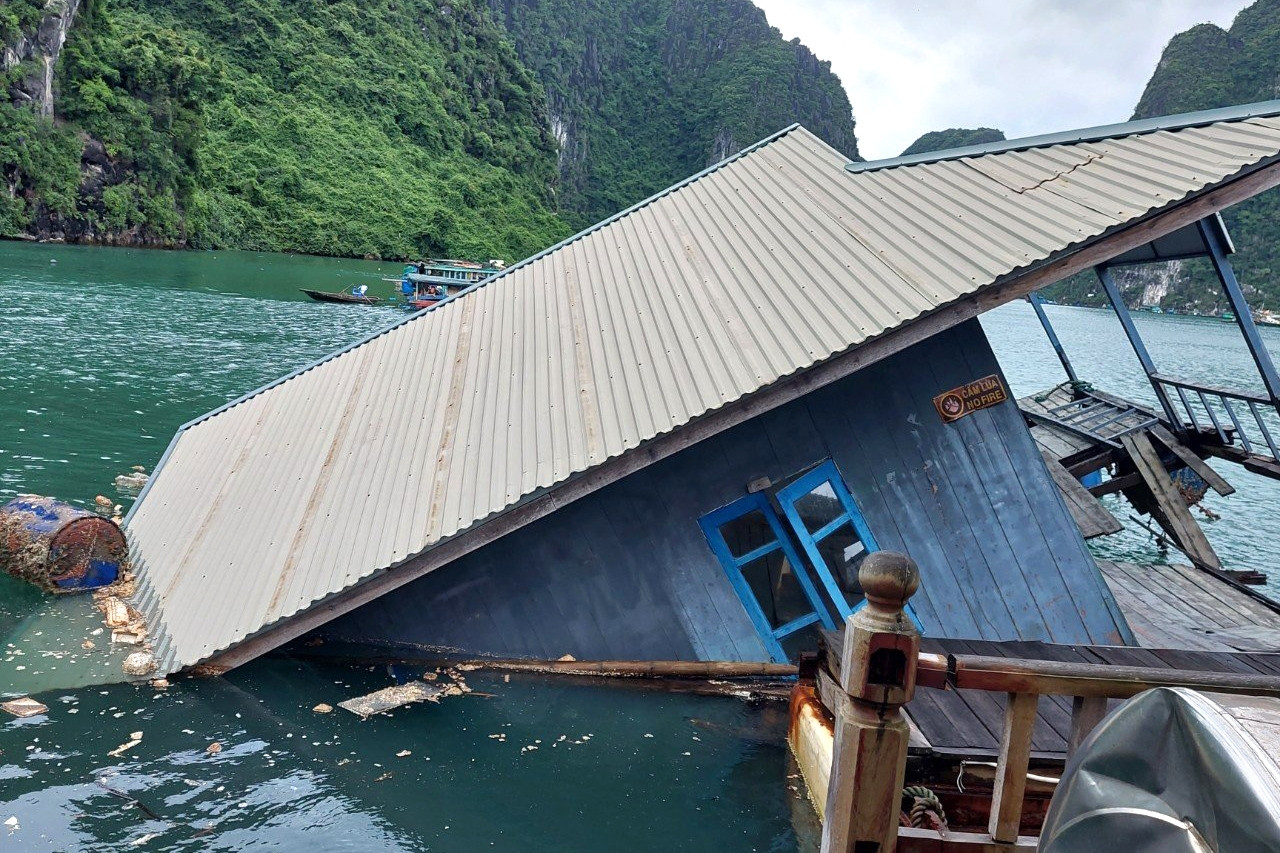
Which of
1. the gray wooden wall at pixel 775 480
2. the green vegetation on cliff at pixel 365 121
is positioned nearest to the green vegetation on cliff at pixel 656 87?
the green vegetation on cliff at pixel 365 121

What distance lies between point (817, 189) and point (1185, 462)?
6.74 m

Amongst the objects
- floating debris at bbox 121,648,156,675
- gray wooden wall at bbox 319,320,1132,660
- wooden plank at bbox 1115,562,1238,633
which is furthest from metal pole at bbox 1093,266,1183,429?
floating debris at bbox 121,648,156,675

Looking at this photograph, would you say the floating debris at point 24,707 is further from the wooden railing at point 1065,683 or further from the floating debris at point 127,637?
the wooden railing at point 1065,683

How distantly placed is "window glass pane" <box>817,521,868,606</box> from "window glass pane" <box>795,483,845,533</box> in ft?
0.43

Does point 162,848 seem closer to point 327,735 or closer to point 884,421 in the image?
point 327,735

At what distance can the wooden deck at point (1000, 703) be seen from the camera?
5.36 meters

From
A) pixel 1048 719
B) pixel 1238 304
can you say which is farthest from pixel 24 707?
pixel 1238 304

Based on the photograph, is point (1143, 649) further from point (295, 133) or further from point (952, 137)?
point (952, 137)

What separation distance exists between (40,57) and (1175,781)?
68013 mm

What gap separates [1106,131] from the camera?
7309 mm

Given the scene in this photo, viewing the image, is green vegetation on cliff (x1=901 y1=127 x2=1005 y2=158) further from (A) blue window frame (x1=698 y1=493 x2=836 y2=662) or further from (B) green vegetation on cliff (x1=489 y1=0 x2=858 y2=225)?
(A) blue window frame (x1=698 y1=493 x2=836 y2=662)

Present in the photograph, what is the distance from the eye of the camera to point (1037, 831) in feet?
17.0

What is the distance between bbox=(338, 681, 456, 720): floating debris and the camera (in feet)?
22.6

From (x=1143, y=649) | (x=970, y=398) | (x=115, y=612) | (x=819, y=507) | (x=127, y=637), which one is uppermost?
(x=115, y=612)
